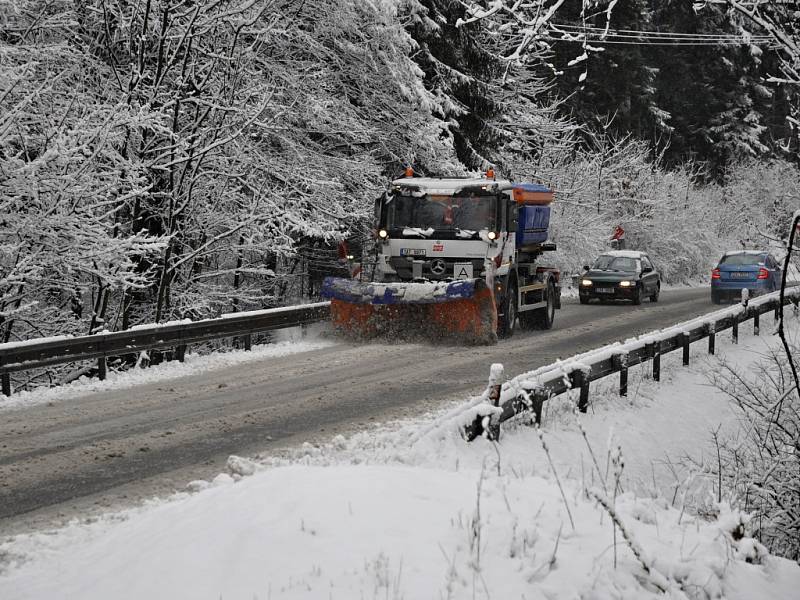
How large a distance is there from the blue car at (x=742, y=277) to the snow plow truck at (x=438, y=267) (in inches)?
458

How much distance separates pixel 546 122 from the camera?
102 feet

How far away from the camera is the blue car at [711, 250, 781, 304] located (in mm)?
26547

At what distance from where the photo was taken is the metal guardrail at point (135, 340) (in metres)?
11.0

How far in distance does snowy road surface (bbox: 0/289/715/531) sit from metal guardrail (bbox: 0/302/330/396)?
0.80m

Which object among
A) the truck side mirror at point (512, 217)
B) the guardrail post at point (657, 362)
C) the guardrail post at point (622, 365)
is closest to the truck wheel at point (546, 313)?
the truck side mirror at point (512, 217)

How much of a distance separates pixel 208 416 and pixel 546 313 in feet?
36.1

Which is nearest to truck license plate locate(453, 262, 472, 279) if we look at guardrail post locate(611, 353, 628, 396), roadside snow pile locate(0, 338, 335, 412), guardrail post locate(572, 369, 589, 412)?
roadside snow pile locate(0, 338, 335, 412)

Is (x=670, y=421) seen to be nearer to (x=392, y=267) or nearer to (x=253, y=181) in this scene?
(x=392, y=267)

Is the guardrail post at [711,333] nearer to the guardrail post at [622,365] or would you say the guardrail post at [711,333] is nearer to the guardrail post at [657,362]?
the guardrail post at [657,362]

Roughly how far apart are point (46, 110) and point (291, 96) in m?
6.52

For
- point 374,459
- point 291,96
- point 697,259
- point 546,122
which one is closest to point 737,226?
point 697,259

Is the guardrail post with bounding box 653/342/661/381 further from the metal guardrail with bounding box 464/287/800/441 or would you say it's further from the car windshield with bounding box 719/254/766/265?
the car windshield with bounding box 719/254/766/265

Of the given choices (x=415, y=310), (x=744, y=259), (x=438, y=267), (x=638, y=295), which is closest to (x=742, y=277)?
(x=744, y=259)

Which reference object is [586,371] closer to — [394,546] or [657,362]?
[657,362]
